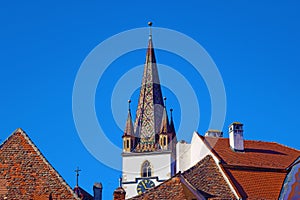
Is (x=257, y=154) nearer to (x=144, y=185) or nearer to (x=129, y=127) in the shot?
(x=144, y=185)

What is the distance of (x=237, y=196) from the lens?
3662 centimetres

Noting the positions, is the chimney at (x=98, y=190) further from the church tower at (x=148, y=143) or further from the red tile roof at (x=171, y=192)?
the church tower at (x=148, y=143)

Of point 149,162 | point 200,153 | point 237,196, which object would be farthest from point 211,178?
point 149,162

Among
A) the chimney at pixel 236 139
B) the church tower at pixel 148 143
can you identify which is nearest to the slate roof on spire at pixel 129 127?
the church tower at pixel 148 143

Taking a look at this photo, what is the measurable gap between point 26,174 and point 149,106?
250 feet

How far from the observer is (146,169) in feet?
331

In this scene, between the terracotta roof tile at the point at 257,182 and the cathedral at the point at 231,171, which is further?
the terracotta roof tile at the point at 257,182

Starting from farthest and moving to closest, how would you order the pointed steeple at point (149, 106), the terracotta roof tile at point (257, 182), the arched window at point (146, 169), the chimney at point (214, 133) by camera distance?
the pointed steeple at point (149, 106)
the arched window at point (146, 169)
the chimney at point (214, 133)
the terracotta roof tile at point (257, 182)

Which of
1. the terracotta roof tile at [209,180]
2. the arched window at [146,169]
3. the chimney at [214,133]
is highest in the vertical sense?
the arched window at [146,169]

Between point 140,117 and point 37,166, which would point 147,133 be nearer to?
point 140,117

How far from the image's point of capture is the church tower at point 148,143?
326 feet

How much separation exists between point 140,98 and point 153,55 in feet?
29.3

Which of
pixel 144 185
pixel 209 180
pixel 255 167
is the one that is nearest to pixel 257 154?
pixel 255 167

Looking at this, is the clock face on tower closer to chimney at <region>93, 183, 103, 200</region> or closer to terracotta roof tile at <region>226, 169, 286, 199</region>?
chimney at <region>93, 183, 103, 200</region>
